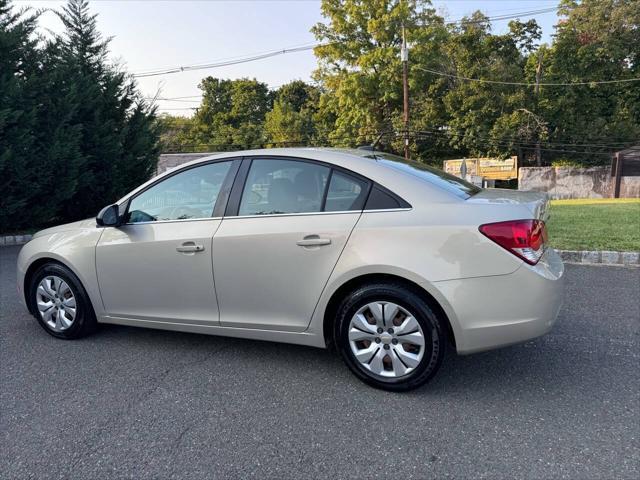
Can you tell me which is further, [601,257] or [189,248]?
[601,257]

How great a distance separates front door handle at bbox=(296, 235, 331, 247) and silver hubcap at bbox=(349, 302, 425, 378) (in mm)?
493

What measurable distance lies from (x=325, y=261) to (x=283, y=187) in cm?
67

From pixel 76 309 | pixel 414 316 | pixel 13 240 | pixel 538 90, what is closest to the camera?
pixel 414 316

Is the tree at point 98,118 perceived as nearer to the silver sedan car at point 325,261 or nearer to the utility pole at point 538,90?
the silver sedan car at point 325,261

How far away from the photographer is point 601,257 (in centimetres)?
686

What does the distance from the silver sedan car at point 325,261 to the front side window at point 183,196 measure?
0.01 metres

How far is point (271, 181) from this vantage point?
338cm

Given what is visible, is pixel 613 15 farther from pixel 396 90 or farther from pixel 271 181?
pixel 271 181

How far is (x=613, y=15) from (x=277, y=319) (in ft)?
140

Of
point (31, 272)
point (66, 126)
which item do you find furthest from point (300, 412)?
point (66, 126)

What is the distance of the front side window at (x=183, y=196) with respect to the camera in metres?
3.54

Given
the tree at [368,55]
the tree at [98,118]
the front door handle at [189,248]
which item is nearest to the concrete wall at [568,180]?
the tree at [368,55]

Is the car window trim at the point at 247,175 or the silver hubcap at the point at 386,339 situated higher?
the car window trim at the point at 247,175

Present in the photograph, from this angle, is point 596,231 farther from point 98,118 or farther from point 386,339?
point 98,118
